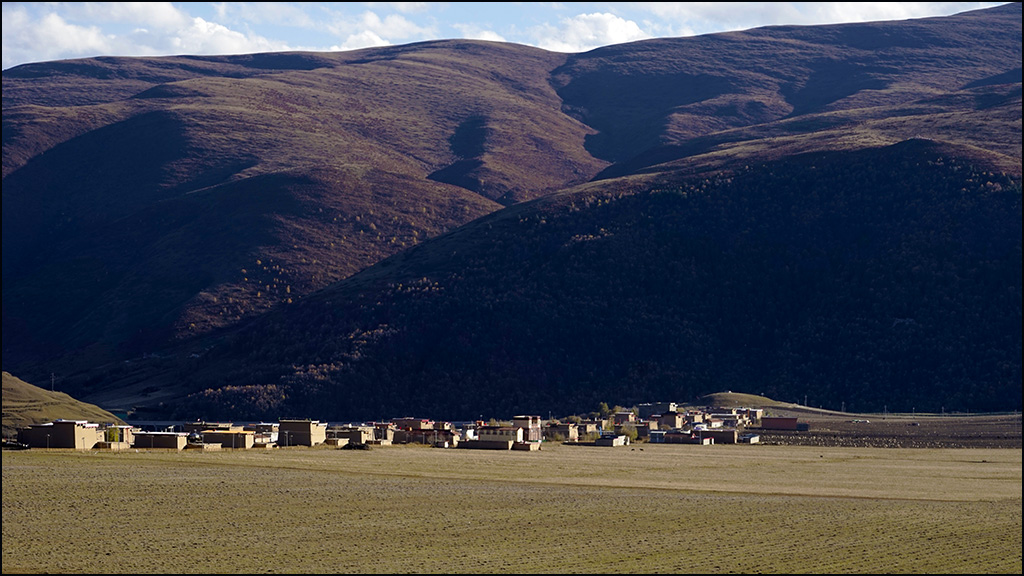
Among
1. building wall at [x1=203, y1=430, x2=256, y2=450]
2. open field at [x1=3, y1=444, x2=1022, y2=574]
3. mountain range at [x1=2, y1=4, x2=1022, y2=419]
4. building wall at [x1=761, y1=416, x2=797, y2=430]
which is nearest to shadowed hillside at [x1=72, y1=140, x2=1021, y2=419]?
mountain range at [x1=2, y1=4, x2=1022, y2=419]

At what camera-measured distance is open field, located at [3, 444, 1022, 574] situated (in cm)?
3553

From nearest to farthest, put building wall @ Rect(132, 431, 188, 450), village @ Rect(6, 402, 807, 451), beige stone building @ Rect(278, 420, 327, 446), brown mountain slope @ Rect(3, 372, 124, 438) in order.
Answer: village @ Rect(6, 402, 807, 451)
building wall @ Rect(132, 431, 188, 450)
brown mountain slope @ Rect(3, 372, 124, 438)
beige stone building @ Rect(278, 420, 327, 446)

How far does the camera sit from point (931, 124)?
198375 mm

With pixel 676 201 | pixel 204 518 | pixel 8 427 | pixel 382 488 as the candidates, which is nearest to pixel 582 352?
pixel 676 201

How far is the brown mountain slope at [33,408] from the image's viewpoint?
69312 millimetres

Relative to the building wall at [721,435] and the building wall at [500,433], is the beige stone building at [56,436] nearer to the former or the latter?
the building wall at [500,433]

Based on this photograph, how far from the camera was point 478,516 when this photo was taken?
44656 millimetres

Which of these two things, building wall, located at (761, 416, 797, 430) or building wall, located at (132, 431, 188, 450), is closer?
building wall, located at (132, 431, 188, 450)

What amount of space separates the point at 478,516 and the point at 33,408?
3850cm

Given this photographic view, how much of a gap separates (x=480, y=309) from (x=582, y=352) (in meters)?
13.6

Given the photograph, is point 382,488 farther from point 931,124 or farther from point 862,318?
point 931,124

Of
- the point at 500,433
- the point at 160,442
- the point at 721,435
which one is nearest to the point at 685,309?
the point at 721,435

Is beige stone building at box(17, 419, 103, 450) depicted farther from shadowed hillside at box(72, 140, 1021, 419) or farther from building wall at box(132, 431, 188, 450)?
shadowed hillside at box(72, 140, 1021, 419)

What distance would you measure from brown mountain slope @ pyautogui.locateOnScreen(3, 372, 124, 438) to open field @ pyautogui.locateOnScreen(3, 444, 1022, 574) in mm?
12096
